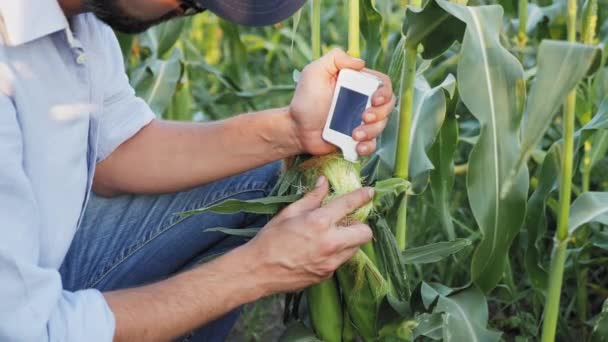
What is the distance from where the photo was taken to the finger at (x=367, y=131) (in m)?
1.66

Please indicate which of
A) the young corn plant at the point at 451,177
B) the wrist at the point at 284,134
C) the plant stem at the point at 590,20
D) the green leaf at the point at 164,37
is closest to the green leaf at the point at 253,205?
the young corn plant at the point at 451,177

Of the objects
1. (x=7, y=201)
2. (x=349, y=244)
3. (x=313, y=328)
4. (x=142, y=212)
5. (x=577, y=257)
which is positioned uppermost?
(x=7, y=201)

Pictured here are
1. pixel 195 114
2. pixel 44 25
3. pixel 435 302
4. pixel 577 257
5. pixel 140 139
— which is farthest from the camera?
pixel 195 114

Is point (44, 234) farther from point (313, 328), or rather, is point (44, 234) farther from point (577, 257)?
point (577, 257)

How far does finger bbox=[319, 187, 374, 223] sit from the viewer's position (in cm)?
160

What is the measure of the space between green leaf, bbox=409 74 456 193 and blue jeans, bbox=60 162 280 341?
0.33 m

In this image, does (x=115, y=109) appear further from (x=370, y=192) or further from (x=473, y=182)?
(x=473, y=182)

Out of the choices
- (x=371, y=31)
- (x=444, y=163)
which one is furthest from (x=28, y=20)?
(x=444, y=163)

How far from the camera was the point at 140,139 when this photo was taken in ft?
6.75

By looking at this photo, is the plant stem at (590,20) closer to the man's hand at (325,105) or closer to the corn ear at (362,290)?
the man's hand at (325,105)

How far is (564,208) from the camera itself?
169 cm

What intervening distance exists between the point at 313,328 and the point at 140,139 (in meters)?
0.55

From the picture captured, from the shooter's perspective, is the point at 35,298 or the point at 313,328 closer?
the point at 35,298

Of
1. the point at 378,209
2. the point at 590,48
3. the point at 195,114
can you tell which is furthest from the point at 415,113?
the point at 195,114
